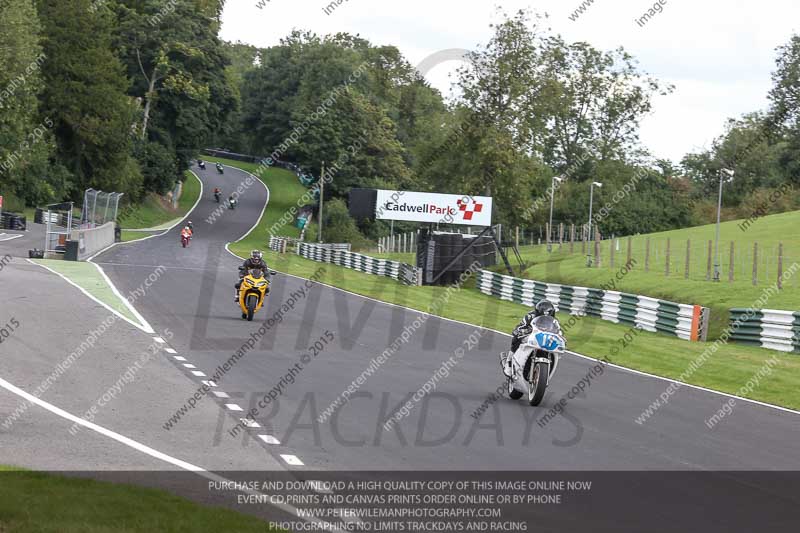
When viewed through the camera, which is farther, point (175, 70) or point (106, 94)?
point (175, 70)

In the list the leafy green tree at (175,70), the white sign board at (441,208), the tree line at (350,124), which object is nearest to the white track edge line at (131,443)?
the white sign board at (441,208)

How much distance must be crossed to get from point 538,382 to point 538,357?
32cm

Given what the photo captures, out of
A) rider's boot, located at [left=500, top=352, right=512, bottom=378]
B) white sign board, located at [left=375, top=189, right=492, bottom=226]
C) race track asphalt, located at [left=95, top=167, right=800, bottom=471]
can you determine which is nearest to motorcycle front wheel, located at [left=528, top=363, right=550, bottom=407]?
race track asphalt, located at [left=95, top=167, right=800, bottom=471]

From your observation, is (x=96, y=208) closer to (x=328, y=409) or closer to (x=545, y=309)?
(x=545, y=309)

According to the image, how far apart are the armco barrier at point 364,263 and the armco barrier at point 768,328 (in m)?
22.0

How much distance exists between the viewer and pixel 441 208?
49.8 meters

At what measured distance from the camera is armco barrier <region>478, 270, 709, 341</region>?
2683cm

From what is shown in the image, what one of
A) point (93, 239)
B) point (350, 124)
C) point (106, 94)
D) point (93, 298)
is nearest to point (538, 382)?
point (93, 298)

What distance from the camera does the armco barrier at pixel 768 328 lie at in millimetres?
23797

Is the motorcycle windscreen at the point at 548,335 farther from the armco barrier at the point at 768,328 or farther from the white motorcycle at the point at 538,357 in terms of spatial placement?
the armco barrier at the point at 768,328

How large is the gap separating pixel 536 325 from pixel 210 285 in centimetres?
2181

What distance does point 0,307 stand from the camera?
2214cm

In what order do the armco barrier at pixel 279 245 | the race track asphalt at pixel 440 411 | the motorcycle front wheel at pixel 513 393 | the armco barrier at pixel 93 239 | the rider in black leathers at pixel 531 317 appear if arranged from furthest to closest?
1. the armco barrier at pixel 279 245
2. the armco barrier at pixel 93 239
3. the motorcycle front wheel at pixel 513 393
4. the rider in black leathers at pixel 531 317
5. the race track asphalt at pixel 440 411

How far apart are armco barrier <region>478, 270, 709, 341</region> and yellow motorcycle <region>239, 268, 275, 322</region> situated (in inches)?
418
